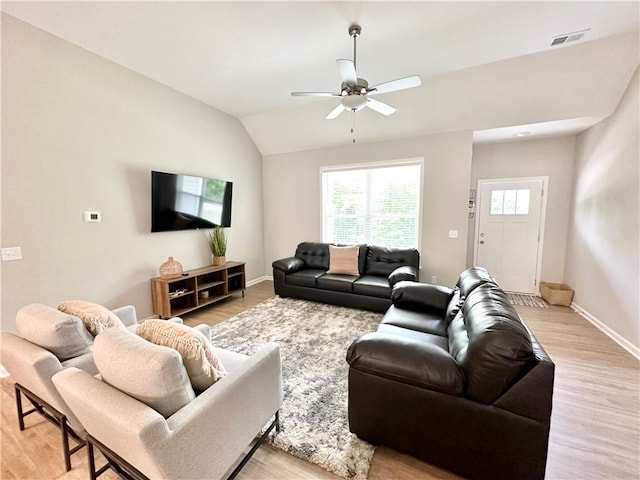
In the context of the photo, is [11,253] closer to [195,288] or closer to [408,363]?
[195,288]

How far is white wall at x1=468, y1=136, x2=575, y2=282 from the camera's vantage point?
14.2 ft

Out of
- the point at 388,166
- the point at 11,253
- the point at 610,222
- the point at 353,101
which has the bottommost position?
the point at 11,253

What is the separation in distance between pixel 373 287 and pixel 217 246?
8.69ft

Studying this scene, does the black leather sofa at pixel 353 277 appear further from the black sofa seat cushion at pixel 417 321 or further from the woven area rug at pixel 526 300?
the woven area rug at pixel 526 300

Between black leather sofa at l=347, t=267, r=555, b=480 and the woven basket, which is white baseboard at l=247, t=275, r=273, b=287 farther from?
the woven basket

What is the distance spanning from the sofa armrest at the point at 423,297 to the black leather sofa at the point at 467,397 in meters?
0.87

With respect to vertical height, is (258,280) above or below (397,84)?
below

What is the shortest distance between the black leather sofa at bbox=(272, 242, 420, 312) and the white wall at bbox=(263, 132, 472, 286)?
1.98ft

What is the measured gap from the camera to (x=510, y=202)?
15.3 feet

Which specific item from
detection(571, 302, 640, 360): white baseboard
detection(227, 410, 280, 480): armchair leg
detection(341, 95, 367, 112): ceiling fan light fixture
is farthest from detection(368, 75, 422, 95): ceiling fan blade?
detection(571, 302, 640, 360): white baseboard

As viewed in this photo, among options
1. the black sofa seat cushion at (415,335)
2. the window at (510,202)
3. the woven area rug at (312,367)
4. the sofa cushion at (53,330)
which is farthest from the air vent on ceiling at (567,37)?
the sofa cushion at (53,330)

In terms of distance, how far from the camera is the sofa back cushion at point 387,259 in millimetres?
4121

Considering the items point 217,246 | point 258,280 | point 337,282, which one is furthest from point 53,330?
point 258,280

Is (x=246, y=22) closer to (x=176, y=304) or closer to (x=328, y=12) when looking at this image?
(x=328, y=12)
